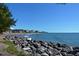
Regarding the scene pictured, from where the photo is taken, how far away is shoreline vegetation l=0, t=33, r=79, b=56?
3455 mm

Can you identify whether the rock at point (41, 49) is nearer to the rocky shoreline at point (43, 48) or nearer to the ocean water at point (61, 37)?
the rocky shoreline at point (43, 48)

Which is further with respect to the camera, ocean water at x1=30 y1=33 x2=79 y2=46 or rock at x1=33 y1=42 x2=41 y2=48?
rock at x1=33 y1=42 x2=41 y2=48

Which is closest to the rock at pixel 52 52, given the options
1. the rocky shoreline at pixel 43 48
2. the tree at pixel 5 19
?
the rocky shoreline at pixel 43 48

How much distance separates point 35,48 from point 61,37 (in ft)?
0.99

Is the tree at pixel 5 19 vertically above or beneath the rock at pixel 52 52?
above

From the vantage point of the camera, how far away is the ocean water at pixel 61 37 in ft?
11.2

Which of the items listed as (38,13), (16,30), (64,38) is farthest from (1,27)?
(64,38)

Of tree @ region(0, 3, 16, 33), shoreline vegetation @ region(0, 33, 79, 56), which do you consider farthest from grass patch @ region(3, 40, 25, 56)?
tree @ region(0, 3, 16, 33)

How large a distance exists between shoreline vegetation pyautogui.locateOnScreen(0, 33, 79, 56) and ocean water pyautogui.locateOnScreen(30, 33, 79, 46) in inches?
1.6

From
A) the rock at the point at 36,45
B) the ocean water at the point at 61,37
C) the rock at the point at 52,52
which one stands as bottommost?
the rock at the point at 52,52

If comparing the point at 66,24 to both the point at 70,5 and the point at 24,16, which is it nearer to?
the point at 70,5

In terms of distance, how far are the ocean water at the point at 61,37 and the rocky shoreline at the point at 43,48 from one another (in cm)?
5

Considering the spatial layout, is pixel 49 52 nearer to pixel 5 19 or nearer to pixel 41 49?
pixel 41 49

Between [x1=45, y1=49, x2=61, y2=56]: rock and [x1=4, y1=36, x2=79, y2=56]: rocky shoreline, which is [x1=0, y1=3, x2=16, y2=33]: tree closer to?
[x1=4, y1=36, x2=79, y2=56]: rocky shoreline
